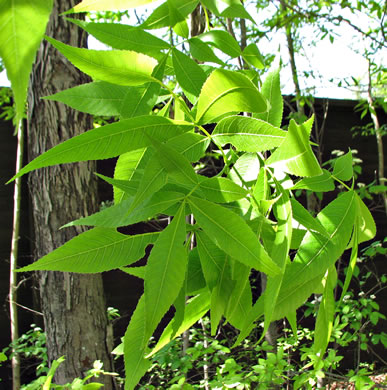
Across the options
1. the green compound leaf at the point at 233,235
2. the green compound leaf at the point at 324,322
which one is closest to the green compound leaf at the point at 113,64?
the green compound leaf at the point at 233,235

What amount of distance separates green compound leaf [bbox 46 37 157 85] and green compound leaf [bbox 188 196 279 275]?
11 cm

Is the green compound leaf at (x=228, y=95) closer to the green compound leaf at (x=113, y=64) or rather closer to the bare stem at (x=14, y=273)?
the green compound leaf at (x=113, y=64)

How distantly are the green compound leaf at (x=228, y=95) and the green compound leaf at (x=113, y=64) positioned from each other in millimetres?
55

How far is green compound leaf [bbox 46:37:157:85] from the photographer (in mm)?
314

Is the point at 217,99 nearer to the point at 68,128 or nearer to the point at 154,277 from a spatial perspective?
the point at 154,277

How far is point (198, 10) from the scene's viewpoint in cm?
69

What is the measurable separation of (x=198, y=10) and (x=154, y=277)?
0.54 m

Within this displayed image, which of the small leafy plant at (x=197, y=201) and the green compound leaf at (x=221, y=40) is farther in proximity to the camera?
the green compound leaf at (x=221, y=40)

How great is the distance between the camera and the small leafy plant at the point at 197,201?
0.93ft

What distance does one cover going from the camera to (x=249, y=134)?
12.9 inches

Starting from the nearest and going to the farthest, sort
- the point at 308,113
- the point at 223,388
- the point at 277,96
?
1. the point at 277,96
2. the point at 223,388
3. the point at 308,113

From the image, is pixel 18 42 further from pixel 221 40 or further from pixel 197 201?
pixel 221 40

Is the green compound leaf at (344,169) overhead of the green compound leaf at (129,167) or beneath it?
beneath

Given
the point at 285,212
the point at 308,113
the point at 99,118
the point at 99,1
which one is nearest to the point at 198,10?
the point at 99,1
